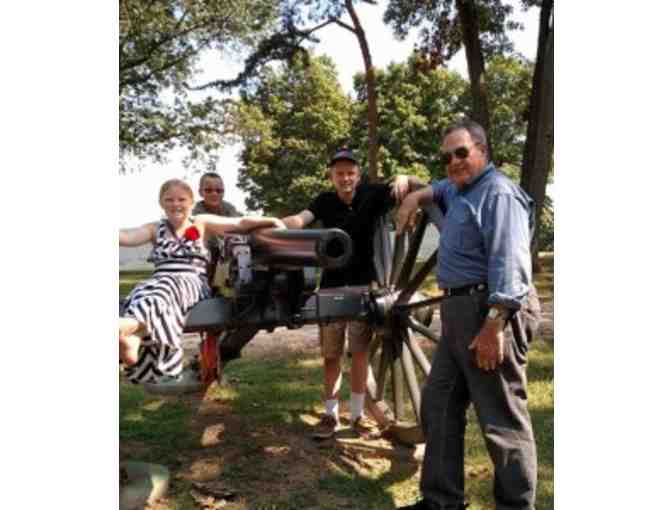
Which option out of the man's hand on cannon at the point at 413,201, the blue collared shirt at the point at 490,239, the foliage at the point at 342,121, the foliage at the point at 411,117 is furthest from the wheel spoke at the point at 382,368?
the foliage at the point at 411,117

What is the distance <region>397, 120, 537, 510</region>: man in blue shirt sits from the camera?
8.66ft

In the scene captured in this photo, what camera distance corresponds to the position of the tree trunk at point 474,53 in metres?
9.93

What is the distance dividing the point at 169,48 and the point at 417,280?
750 cm

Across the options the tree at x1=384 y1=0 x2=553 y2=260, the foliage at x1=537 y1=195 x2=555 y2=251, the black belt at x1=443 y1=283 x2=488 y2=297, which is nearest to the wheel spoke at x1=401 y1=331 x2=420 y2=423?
the black belt at x1=443 y1=283 x2=488 y2=297

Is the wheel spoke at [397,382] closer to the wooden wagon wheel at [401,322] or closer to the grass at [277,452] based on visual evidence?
the wooden wagon wheel at [401,322]

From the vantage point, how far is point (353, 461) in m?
3.88

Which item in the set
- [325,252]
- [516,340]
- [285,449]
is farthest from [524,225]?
[285,449]

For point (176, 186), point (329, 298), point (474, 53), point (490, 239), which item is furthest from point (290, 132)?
point (490, 239)

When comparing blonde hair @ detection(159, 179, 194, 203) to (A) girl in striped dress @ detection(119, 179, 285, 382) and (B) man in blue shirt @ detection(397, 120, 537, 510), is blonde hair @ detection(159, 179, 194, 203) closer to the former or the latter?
(A) girl in striped dress @ detection(119, 179, 285, 382)

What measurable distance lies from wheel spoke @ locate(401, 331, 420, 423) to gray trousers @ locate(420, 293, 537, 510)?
31.7 inches

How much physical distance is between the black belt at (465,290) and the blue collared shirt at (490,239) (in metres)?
0.02

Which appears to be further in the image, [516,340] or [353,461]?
[353,461]

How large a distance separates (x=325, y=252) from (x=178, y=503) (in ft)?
5.11
